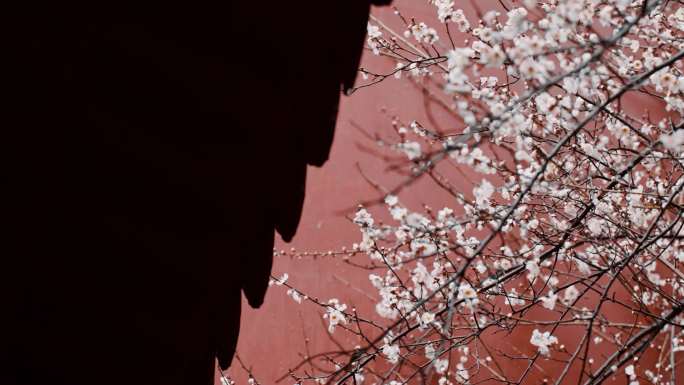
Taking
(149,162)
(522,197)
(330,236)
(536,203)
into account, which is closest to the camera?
(149,162)

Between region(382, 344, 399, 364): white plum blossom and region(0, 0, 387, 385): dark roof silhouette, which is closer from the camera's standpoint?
region(0, 0, 387, 385): dark roof silhouette

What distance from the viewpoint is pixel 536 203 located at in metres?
3.07

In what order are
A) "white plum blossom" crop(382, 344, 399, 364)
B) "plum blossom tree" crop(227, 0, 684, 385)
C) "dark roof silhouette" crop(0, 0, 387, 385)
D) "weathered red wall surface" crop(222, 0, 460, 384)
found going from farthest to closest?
1. "weathered red wall surface" crop(222, 0, 460, 384)
2. "white plum blossom" crop(382, 344, 399, 364)
3. "plum blossom tree" crop(227, 0, 684, 385)
4. "dark roof silhouette" crop(0, 0, 387, 385)

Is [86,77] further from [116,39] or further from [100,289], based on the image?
[100,289]

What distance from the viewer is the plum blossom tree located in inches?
60.7

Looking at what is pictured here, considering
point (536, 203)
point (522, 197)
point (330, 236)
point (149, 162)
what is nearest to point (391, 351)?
point (522, 197)

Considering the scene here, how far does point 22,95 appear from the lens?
66cm

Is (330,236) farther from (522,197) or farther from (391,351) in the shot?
(522,197)

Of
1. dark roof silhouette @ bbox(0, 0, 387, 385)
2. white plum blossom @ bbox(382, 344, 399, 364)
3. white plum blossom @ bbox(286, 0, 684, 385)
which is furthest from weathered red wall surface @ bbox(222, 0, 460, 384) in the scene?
dark roof silhouette @ bbox(0, 0, 387, 385)

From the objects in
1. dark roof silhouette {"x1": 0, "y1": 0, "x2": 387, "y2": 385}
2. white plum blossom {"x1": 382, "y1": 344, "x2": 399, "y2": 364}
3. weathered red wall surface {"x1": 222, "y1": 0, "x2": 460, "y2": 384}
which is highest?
weathered red wall surface {"x1": 222, "y1": 0, "x2": 460, "y2": 384}

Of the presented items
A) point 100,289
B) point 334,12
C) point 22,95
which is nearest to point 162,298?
point 100,289

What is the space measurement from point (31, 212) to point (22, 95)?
14cm

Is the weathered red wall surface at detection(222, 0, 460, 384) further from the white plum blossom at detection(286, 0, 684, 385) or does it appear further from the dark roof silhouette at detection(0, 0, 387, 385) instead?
the dark roof silhouette at detection(0, 0, 387, 385)

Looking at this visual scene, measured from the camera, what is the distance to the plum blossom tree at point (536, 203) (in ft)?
5.06
